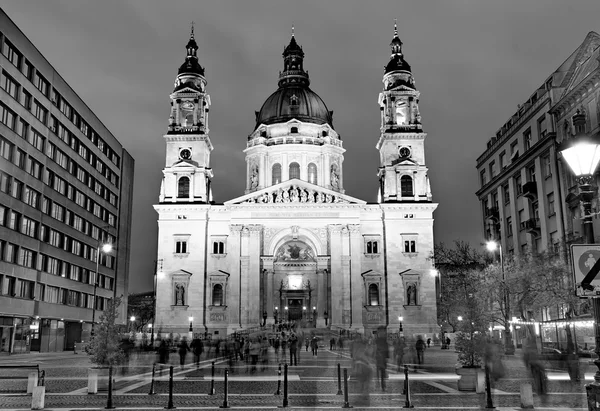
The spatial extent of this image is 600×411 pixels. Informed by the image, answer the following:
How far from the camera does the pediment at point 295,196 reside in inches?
3019

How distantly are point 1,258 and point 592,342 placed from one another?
43.0 meters

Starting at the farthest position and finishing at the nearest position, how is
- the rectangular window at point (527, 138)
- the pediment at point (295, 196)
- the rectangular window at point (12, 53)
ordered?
the pediment at point (295, 196)
the rectangular window at point (527, 138)
the rectangular window at point (12, 53)

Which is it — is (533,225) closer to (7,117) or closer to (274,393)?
(274,393)

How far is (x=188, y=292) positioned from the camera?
75.3m

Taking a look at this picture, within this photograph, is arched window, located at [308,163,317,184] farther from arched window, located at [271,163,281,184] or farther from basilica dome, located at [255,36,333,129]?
basilica dome, located at [255,36,333,129]

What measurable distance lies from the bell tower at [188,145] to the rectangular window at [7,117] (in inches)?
1034

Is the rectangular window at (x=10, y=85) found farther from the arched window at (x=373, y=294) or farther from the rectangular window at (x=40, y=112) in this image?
the arched window at (x=373, y=294)

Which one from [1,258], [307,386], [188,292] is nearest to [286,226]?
[188,292]

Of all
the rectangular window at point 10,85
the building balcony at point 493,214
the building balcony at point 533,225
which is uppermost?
the rectangular window at point 10,85

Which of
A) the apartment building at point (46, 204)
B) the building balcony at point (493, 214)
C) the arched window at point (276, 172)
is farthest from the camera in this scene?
the arched window at point (276, 172)

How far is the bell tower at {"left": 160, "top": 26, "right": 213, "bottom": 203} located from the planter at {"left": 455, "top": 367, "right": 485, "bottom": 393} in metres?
58.9

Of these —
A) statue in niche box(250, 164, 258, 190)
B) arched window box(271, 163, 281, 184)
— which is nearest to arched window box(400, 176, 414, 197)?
arched window box(271, 163, 281, 184)

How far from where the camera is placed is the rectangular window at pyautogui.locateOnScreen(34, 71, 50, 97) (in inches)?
2231

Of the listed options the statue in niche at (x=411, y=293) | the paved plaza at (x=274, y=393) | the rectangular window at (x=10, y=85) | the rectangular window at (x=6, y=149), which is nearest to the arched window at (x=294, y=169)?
the statue in niche at (x=411, y=293)
